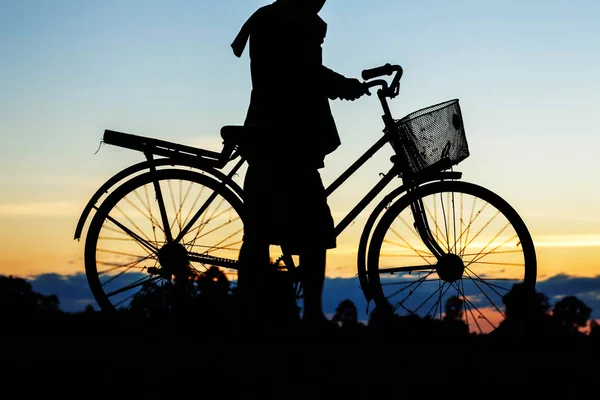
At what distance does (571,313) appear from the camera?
571cm

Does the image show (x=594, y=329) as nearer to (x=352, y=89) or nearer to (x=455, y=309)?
(x=455, y=309)

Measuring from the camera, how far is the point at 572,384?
4.39m

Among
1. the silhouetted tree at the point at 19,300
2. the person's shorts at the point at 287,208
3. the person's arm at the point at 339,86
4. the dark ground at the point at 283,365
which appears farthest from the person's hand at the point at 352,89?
→ the silhouetted tree at the point at 19,300

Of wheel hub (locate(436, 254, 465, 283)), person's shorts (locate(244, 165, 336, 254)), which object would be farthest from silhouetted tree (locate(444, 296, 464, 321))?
person's shorts (locate(244, 165, 336, 254))

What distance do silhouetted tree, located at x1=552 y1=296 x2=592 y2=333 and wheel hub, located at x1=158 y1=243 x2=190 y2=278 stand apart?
2752 millimetres

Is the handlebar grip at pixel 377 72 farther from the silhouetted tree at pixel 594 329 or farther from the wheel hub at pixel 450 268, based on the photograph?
the silhouetted tree at pixel 594 329

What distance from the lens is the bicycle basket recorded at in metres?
6.09

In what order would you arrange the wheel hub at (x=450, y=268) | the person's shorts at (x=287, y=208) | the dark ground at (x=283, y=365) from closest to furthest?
1. the dark ground at (x=283, y=365)
2. the person's shorts at (x=287, y=208)
3. the wheel hub at (x=450, y=268)

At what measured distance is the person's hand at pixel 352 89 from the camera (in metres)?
5.90

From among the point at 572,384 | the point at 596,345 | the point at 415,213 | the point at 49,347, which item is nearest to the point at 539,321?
the point at 596,345

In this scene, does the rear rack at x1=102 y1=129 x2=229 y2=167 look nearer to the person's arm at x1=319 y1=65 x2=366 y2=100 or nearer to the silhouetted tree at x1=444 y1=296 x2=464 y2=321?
the person's arm at x1=319 y1=65 x2=366 y2=100

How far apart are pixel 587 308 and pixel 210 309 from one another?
267 cm

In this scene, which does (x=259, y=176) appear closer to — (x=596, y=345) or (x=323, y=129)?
(x=323, y=129)

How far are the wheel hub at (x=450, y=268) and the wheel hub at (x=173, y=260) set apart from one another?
1955mm
